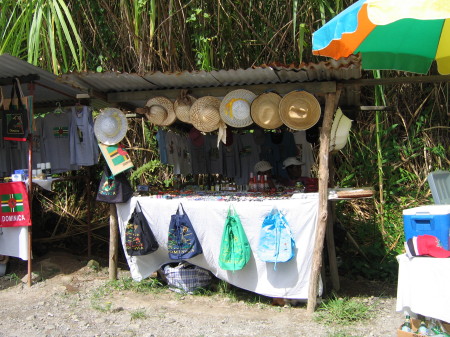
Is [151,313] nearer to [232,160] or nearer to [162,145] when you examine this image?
[162,145]

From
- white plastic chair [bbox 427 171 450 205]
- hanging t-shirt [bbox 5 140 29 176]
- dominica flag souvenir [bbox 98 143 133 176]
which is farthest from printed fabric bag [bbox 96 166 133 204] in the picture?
→ white plastic chair [bbox 427 171 450 205]

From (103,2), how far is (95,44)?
935 mm

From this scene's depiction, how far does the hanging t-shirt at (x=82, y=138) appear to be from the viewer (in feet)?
19.1

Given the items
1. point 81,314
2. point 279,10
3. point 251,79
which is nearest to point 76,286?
point 81,314

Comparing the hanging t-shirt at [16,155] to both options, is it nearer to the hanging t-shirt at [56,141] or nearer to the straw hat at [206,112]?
the hanging t-shirt at [56,141]

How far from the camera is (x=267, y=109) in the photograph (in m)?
5.03

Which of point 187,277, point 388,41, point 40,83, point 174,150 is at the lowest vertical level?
point 187,277

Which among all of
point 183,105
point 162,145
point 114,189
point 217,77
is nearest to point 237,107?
point 217,77

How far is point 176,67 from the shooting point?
7.29 metres

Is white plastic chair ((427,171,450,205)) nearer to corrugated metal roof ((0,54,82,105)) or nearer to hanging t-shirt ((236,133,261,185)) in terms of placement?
hanging t-shirt ((236,133,261,185))

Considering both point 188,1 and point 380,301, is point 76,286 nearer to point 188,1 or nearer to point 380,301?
point 380,301

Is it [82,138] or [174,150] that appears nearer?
[82,138]

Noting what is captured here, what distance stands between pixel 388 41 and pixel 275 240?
2296 mm

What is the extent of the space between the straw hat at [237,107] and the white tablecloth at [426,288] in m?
2.37
